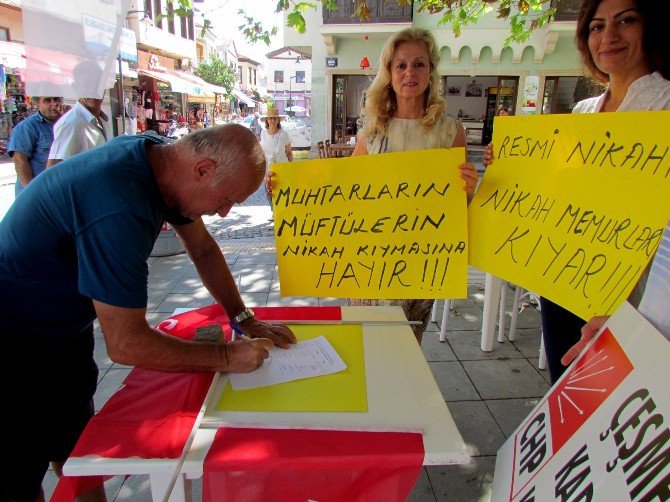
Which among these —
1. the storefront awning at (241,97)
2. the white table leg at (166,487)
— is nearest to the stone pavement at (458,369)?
Result: the white table leg at (166,487)

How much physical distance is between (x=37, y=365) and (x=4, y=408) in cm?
14

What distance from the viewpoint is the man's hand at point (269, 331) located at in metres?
1.54

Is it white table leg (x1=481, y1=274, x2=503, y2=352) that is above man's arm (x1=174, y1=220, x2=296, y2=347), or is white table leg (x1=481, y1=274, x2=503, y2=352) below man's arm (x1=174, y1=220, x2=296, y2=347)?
below

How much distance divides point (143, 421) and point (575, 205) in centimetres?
153

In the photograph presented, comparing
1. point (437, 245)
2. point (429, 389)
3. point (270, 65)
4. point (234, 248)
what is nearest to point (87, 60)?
point (437, 245)

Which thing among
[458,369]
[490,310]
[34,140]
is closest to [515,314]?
[490,310]

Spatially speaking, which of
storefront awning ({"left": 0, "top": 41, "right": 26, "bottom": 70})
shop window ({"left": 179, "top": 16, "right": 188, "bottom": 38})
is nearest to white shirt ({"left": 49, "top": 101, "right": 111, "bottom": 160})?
storefront awning ({"left": 0, "top": 41, "right": 26, "bottom": 70})

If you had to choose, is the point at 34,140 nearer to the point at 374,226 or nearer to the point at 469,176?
the point at 374,226

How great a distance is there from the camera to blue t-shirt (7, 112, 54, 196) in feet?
11.8

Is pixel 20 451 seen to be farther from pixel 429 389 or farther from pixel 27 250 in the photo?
pixel 429 389

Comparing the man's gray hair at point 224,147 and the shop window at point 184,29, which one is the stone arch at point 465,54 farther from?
the shop window at point 184,29

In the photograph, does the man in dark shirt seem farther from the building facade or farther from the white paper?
the building facade

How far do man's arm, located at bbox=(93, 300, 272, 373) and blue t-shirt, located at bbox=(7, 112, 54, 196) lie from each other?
Answer: 323cm

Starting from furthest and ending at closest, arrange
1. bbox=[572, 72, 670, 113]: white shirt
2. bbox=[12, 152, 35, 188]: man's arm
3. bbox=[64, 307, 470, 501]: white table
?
bbox=[12, 152, 35, 188]: man's arm
bbox=[572, 72, 670, 113]: white shirt
bbox=[64, 307, 470, 501]: white table
